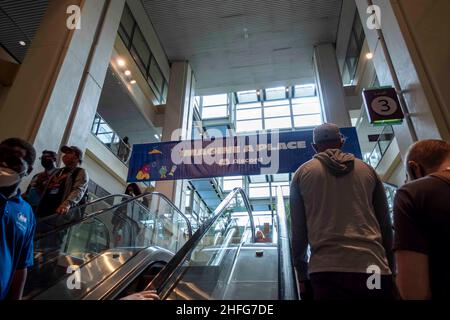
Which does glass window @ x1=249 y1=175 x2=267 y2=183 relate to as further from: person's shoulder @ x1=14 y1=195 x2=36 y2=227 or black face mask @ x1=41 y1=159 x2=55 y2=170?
person's shoulder @ x1=14 y1=195 x2=36 y2=227

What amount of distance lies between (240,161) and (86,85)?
4.32 meters

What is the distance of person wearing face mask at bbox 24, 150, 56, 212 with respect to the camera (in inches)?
148

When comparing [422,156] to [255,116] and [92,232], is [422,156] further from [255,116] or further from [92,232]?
[255,116]

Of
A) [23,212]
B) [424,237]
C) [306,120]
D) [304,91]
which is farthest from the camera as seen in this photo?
[304,91]

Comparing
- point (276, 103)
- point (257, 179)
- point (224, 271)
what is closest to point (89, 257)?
point (224, 271)

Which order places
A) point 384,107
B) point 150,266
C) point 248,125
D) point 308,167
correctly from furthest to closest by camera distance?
point 248,125
point 384,107
point 150,266
point 308,167

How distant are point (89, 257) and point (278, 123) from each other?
19.9 m

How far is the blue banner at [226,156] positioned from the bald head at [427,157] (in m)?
6.70

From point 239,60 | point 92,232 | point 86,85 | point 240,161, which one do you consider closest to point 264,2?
point 239,60

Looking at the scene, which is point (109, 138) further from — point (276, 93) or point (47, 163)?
point (276, 93)

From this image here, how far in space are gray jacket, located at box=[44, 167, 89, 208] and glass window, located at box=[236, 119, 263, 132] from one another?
1933cm

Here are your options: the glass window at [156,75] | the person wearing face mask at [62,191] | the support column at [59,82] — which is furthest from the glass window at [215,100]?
the person wearing face mask at [62,191]

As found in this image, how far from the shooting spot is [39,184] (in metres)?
3.87

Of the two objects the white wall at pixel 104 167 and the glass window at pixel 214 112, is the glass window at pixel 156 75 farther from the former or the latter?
the glass window at pixel 214 112
